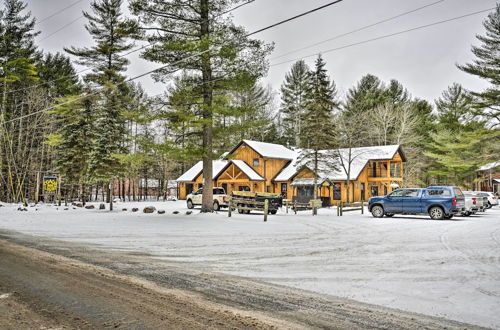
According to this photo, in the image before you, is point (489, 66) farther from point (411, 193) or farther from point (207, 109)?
point (207, 109)

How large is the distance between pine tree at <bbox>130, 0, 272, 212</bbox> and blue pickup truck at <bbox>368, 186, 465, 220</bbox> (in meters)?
10.8

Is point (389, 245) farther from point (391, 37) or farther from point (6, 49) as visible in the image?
point (6, 49)

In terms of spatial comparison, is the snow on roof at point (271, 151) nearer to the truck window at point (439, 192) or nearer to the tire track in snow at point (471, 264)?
the truck window at point (439, 192)

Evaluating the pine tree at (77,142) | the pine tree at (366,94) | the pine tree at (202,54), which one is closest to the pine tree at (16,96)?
the pine tree at (77,142)

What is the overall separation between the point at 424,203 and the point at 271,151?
22.9m

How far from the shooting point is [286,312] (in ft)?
14.9

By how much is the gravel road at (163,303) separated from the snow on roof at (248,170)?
3111cm

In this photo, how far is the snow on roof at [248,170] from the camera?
126ft

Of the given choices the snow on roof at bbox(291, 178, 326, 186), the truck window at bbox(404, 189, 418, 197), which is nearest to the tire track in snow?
the truck window at bbox(404, 189, 418, 197)

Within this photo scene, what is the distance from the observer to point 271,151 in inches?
1634

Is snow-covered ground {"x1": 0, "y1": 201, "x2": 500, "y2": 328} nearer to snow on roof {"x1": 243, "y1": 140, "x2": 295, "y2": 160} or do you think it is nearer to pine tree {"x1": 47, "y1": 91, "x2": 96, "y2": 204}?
pine tree {"x1": 47, "y1": 91, "x2": 96, "y2": 204}

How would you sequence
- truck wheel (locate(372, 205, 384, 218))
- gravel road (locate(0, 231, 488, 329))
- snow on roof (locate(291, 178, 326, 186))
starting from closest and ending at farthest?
gravel road (locate(0, 231, 488, 329)) → truck wheel (locate(372, 205, 384, 218)) → snow on roof (locate(291, 178, 326, 186))

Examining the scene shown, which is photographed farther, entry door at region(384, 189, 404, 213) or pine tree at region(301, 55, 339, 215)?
pine tree at region(301, 55, 339, 215)

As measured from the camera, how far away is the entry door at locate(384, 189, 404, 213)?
69.3ft
